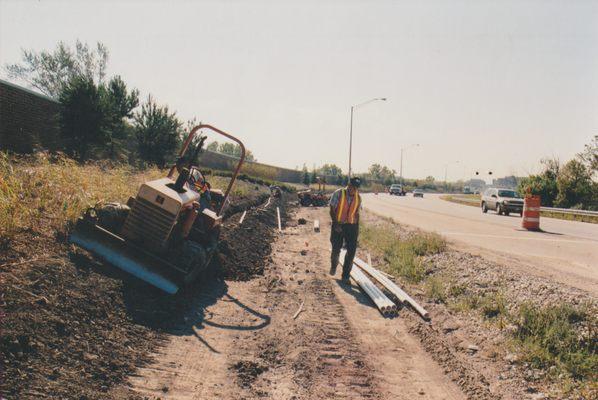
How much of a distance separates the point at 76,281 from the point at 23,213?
1670 mm

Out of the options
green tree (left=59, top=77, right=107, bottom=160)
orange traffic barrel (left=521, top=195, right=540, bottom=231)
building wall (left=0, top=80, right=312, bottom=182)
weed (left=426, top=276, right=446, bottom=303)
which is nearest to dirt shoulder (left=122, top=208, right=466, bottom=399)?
weed (left=426, top=276, right=446, bottom=303)

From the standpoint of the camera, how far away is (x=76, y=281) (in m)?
4.99

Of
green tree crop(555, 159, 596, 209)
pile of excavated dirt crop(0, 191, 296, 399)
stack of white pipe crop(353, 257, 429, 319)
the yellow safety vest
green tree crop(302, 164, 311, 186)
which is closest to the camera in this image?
pile of excavated dirt crop(0, 191, 296, 399)

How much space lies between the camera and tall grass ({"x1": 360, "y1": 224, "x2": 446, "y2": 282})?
908cm

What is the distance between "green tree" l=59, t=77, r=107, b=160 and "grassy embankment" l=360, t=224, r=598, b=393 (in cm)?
1846

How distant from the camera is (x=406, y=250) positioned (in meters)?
10.7

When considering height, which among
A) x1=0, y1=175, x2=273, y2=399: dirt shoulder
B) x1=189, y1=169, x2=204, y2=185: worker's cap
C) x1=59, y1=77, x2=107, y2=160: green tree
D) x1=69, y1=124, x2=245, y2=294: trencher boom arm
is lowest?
x1=0, y1=175, x2=273, y2=399: dirt shoulder

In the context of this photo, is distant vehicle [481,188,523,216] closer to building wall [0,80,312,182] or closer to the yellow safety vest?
the yellow safety vest

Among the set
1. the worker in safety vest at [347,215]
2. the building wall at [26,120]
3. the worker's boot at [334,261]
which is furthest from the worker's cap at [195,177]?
the building wall at [26,120]

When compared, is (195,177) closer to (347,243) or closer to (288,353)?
(347,243)

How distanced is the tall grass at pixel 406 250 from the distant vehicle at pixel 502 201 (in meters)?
14.6

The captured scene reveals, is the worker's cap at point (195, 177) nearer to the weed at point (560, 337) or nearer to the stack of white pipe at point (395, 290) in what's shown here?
the stack of white pipe at point (395, 290)

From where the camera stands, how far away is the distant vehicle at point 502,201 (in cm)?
2522

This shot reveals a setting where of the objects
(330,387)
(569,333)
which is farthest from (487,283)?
(330,387)
